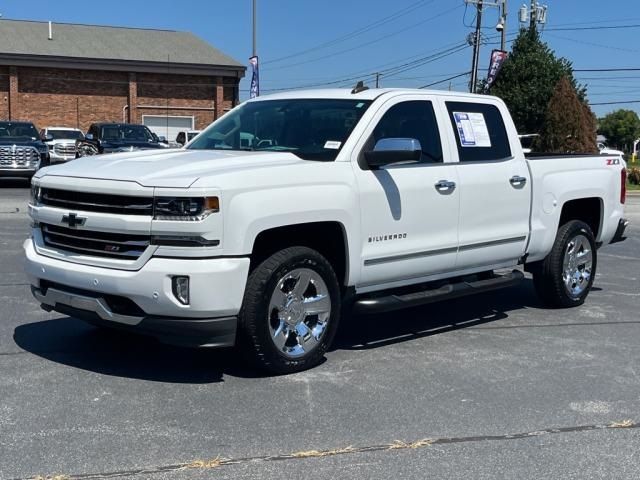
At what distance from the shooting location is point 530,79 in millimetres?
33562

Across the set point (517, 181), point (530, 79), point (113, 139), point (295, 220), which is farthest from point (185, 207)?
point (530, 79)

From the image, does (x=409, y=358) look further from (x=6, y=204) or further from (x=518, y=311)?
(x=6, y=204)

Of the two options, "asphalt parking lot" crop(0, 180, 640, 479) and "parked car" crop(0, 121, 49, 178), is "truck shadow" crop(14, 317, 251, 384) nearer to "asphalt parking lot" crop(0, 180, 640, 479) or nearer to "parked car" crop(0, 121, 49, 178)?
"asphalt parking lot" crop(0, 180, 640, 479)

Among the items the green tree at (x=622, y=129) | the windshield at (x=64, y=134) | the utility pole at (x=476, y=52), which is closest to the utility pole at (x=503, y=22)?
the utility pole at (x=476, y=52)

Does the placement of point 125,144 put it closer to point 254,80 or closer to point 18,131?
point 18,131

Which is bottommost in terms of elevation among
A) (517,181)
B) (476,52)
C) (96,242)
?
(96,242)

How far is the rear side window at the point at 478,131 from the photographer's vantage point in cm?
664

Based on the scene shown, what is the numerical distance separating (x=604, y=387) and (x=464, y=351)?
1.17 m

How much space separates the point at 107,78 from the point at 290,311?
128 feet

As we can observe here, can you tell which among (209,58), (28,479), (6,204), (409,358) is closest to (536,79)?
(209,58)

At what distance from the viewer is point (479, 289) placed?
6719mm

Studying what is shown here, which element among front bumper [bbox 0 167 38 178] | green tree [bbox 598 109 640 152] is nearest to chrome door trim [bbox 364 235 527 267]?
front bumper [bbox 0 167 38 178]

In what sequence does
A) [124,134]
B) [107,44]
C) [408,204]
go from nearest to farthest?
[408,204], [124,134], [107,44]

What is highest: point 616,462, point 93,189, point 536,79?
point 536,79
